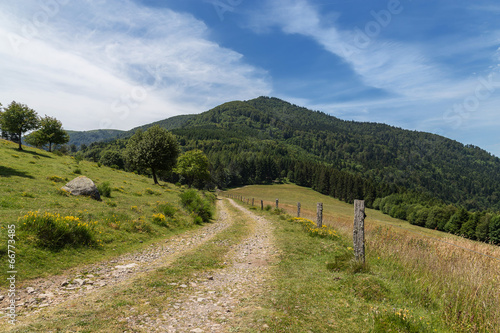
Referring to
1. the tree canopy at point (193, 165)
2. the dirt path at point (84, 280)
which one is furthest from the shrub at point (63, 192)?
the tree canopy at point (193, 165)

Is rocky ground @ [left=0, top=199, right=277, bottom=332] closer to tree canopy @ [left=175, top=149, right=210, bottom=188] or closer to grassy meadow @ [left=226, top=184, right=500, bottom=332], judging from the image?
grassy meadow @ [left=226, top=184, right=500, bottom=332]

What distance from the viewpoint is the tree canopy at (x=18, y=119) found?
39.0 metres

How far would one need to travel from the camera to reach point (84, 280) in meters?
7.20

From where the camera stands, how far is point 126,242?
38.8ft

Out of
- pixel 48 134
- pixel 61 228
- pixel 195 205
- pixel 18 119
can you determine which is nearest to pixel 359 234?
pixel 61 228

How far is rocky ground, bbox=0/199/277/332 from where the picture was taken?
5059mm

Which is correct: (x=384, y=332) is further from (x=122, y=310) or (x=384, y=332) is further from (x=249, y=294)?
(x=122, y=310)

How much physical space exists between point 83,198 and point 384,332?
21358 mm

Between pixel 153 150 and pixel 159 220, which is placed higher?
pixel 153 150

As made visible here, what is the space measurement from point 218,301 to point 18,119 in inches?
2116

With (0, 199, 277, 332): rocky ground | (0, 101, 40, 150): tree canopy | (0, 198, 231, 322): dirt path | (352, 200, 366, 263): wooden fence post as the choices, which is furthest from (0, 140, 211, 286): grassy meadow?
(0, 101, 40, 150): tree canopy

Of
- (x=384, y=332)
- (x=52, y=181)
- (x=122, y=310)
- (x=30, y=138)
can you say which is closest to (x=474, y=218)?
(x=384, y=332)

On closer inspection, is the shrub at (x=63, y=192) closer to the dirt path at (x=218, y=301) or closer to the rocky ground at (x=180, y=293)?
Result: the rocky ground at (x=180, y=293)

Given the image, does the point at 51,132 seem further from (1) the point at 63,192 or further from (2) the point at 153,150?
(1) the point at 63,192
